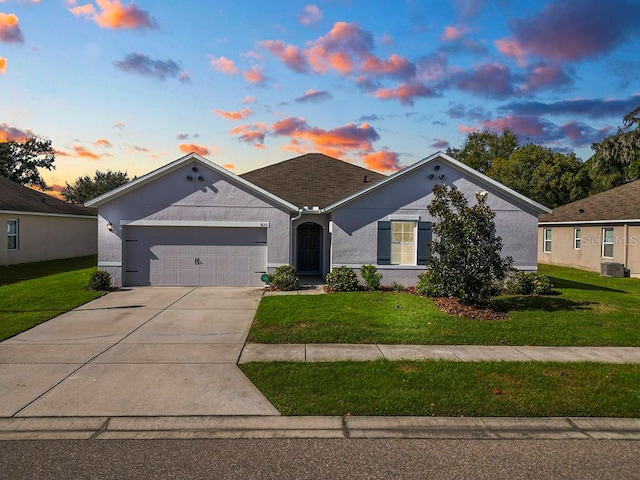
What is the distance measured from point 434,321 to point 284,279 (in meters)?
6.26

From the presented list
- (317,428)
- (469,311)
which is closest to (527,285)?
(469,311)

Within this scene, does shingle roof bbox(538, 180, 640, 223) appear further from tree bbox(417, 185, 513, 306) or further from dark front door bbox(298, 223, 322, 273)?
Answer: dark front door bbox(298, 223, 322, 273)

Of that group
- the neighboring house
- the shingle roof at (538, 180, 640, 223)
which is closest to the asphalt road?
the shingle roof at (538, 180, 640, 223)

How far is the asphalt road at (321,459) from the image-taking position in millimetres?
4344

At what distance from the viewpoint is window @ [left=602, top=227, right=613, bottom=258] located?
898 inches

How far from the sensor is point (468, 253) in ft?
38.0

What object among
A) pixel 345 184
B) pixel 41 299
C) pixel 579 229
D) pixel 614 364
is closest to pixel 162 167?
pixel 41 299

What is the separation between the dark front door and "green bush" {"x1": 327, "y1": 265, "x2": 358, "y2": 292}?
4678 mm

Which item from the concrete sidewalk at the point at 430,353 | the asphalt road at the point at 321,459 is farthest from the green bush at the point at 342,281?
the asphalt road at the point at 321,459

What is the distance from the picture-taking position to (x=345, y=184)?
827 inches

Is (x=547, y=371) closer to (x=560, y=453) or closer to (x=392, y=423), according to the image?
(x=560, y=453)

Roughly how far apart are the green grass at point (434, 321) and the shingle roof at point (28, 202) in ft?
57.8

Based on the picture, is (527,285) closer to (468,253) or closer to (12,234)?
(468,253)

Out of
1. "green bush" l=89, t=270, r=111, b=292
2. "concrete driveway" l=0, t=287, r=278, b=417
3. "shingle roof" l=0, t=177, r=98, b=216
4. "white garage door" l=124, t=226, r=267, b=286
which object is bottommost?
"concrete driveway" l=0, t=287, r=278, b=417
